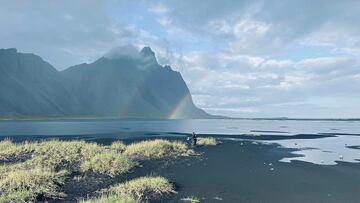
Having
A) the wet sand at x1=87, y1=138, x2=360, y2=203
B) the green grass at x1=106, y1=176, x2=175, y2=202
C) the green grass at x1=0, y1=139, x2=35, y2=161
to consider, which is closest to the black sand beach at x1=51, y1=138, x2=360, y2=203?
the wet sand at x1=87, y1=138, x2=360, y2=203

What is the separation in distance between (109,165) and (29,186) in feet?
28.0

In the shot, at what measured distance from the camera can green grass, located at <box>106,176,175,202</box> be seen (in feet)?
67.9

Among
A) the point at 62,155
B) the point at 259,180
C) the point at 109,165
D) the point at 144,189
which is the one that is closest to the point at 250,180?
the point at 259,180

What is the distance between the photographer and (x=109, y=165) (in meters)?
28.9

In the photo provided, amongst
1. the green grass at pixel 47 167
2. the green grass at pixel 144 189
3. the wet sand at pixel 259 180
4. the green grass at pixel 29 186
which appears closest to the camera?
the green grass at pixel 29 186

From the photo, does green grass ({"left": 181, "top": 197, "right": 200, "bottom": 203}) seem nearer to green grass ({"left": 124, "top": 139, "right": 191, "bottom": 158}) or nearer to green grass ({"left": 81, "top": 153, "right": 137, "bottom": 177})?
green grass ({"left": 81, "top": 153, "right": 137, "bottom": 177})

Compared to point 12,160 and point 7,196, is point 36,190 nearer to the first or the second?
point 7,196

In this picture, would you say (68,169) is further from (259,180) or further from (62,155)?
(259,180)

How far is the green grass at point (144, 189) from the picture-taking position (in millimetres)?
20686

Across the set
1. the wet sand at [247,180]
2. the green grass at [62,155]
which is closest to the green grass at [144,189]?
the wet sand at [247,180]

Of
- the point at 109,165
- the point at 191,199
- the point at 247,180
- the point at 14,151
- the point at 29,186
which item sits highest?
the point at 14,151

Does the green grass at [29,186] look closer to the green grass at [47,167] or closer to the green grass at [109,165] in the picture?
the green grass at [47,167]

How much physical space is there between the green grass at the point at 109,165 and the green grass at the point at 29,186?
527 cm

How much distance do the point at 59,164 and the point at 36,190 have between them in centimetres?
1152
